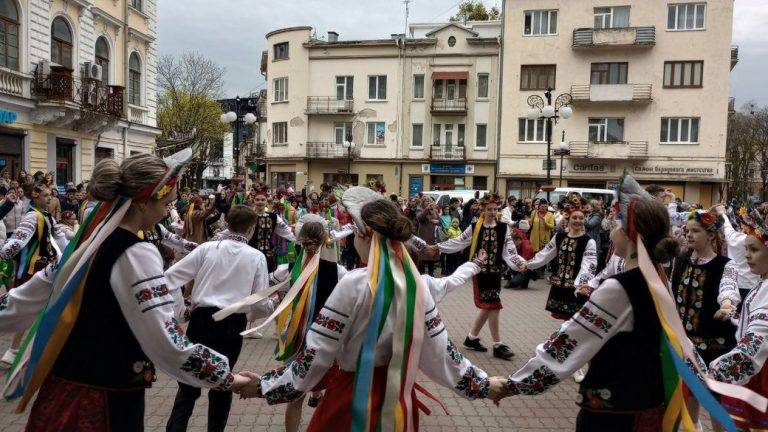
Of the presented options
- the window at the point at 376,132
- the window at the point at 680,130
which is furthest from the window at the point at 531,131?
the window at the point at 376,132

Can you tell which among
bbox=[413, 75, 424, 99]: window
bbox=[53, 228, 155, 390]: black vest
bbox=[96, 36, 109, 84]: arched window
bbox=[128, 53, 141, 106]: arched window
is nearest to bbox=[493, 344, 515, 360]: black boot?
bbox=[53, 228, 155, 390]: black vest

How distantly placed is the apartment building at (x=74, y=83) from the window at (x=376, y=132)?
46.1 ft

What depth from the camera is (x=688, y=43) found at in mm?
32312

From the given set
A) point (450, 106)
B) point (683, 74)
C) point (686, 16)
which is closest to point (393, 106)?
point (450, 106)

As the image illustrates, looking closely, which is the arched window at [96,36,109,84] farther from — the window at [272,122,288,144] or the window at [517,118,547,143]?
the window at [517,118,547,143]

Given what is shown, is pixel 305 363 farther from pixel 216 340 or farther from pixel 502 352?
pixel 502 352

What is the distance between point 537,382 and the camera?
2.91 m

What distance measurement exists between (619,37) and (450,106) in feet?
32.3

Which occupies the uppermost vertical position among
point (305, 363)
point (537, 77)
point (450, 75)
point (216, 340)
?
point (450, 75)

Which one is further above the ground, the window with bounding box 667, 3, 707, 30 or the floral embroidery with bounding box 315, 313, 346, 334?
the window with bounding box 667, 3, 707, 30

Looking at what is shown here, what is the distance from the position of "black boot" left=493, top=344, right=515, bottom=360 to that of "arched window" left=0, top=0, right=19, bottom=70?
17.8 metres

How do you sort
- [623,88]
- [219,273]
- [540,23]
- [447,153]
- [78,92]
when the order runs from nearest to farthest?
[219,273] < [78,92] < [623,88] < [540,23] < [447,153]

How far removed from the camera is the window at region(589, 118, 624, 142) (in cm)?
3359

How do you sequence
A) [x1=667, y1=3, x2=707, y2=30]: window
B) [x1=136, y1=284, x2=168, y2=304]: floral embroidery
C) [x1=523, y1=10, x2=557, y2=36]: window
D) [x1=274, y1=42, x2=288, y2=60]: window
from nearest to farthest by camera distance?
[x1=136, y1=284, x2=168, y2=304]: floral embroidery < [x1=667, y1=3, x2=707, y2=30]: window < [x1=523, y1=10, x2=557, y2=36]: window < [x1=274, y1=42, x2=288, y2=60]: window
